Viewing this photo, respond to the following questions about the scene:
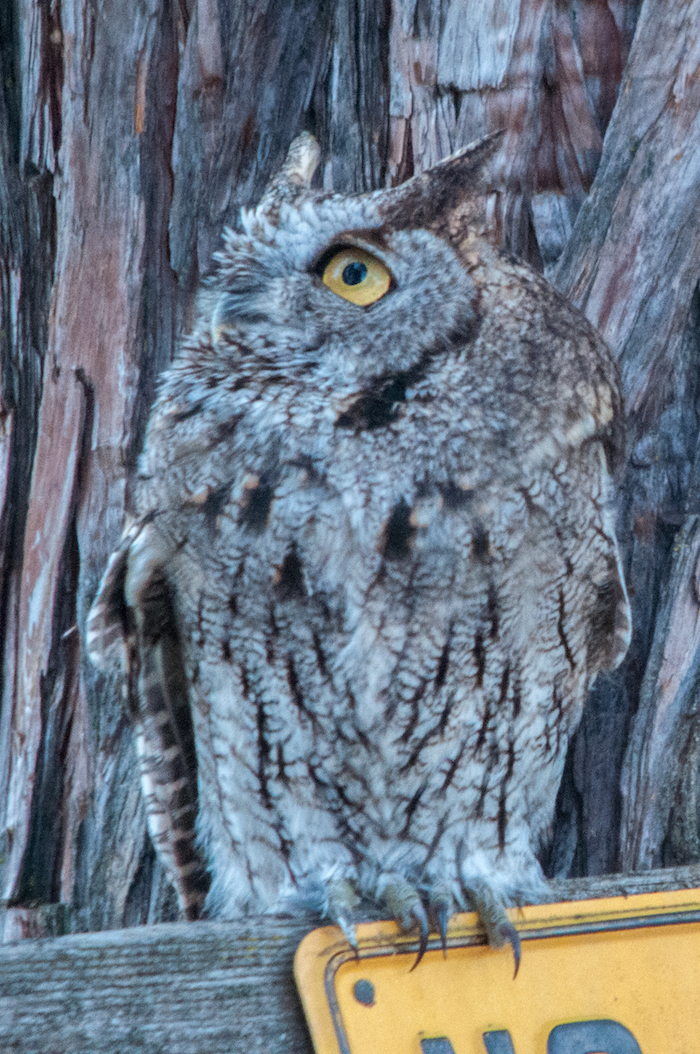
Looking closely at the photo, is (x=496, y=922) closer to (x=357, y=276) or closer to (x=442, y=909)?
(x=442, y=909)

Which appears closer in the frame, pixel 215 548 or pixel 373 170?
pixel 215 548

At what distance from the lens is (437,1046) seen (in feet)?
3.36

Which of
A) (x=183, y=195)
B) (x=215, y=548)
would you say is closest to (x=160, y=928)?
(x=215, y=548)

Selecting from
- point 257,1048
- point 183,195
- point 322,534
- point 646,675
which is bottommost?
point 257,1048

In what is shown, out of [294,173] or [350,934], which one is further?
[294,173]

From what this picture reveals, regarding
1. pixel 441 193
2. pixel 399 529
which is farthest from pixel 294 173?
pixel 399 529

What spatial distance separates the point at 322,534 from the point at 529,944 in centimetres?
61

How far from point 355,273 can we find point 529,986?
103 cm

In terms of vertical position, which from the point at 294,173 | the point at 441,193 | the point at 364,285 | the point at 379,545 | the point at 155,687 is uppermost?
the point at 294,173

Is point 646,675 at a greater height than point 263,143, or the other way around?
point 263,143

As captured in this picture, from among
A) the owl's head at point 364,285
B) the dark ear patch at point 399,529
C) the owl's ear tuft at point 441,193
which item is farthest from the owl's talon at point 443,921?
the owl's ear tuft at point 441,193

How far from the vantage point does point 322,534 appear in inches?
53.4

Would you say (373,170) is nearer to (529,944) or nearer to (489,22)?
(489,22)

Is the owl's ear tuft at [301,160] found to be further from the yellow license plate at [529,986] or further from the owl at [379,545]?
the yellow license plate at [529,986]
